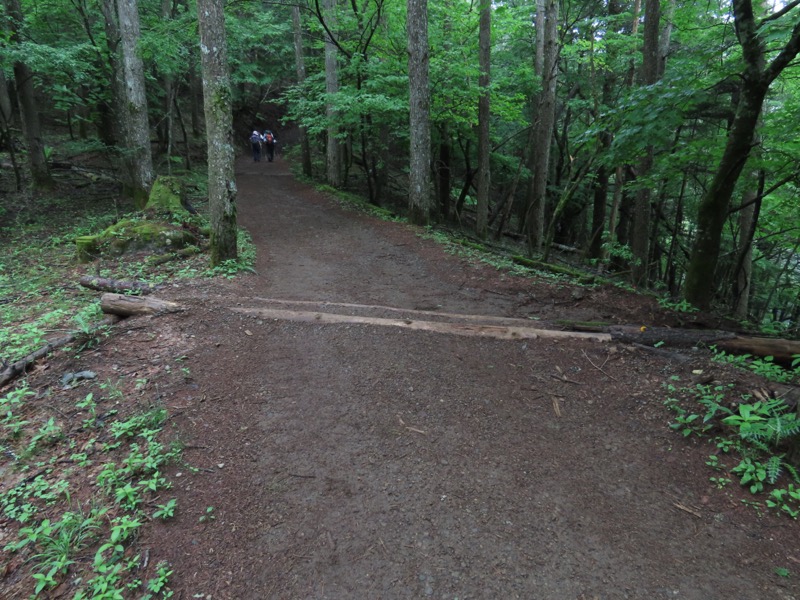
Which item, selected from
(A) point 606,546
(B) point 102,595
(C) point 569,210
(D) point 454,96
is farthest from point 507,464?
(C) point 569,210

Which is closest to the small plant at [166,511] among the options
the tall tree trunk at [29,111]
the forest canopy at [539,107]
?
the forest canopy at [539,107]

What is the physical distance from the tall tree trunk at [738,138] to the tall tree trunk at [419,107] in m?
7.30

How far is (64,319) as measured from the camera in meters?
6.31

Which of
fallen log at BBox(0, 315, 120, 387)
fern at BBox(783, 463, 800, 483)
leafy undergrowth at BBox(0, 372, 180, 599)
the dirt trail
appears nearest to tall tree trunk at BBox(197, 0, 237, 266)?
the dirt trail

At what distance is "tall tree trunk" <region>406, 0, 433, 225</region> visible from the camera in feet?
36.2

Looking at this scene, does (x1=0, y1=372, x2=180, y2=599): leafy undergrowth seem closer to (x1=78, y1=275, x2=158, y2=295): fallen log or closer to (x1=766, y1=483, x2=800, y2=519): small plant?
(x1=78, y1=275, x2=158, y2=295): fallen log

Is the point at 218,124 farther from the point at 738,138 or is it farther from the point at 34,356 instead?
the point at 738,138

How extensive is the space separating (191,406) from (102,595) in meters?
1.89

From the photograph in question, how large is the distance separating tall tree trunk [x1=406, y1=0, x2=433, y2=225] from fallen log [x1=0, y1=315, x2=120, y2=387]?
867 centimetres

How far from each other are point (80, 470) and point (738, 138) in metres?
8.14

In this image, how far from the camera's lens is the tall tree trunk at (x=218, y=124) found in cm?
726

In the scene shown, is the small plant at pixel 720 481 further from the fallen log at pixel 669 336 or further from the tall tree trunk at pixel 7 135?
the tall tree trunk at pixel 7 135

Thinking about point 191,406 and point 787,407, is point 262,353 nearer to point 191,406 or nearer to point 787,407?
point 191,406

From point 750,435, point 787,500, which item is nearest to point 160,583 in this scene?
point 787,500
